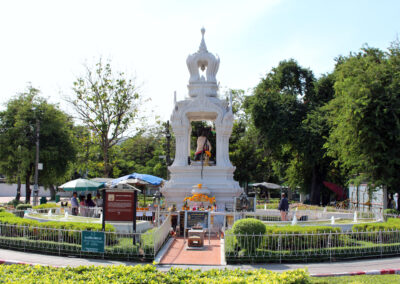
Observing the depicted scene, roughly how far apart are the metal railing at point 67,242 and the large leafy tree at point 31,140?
77.8 ft

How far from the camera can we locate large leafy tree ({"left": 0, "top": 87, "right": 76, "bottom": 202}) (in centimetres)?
3956

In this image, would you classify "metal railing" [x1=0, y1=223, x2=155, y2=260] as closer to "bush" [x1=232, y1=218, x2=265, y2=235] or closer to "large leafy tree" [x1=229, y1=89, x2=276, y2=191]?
"bush" [x1=232, y1=218, x2=265, y2=235]

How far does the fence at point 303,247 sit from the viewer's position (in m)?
14.0

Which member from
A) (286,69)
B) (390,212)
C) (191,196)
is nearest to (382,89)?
(390,212)

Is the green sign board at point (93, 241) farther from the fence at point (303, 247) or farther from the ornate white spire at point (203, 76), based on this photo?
the ornate white spire at point (203, 76)

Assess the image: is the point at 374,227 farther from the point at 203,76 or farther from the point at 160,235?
the point at 203,76

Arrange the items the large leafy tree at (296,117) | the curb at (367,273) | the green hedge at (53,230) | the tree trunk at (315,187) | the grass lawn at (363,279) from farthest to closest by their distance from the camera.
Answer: the tree trunk at (315,187), the large leafy tree at (296,117), the green hedge at (53,230), the curb at (367,273), the grass lawn at (363,279)

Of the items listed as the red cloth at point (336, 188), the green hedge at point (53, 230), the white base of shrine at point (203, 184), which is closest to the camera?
the green hedge at point (53, 230)

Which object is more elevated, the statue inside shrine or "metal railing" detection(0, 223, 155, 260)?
the statue inside shrine

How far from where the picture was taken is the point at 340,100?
27.0 metres

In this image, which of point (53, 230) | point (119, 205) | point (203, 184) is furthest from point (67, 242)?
point (203, 184)

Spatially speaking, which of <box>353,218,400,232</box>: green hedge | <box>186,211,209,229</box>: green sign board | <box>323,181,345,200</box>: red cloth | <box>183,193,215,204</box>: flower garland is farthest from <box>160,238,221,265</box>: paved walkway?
<box>323,181,345,200</box>: red cloth

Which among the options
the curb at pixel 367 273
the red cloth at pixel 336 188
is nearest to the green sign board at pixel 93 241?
the curb at pixel 367 273

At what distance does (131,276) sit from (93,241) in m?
6.15
